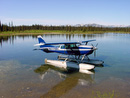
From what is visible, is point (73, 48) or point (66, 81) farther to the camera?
point (73, 48)

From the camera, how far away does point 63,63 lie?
11672mm

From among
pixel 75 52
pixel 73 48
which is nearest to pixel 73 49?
pixel 73 48

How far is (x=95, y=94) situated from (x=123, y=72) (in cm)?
456

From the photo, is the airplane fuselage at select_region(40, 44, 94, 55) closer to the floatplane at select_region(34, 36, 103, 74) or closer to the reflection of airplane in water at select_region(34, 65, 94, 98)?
the floatplane at select_region(34, 36, 103, 74)

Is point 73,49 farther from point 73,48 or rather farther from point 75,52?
point 75,52

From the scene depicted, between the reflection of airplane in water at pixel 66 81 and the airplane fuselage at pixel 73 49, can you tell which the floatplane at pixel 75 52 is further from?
the reflection of airplane in water at pixel 66 81

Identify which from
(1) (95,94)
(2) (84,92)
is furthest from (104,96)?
(2) (84,92)

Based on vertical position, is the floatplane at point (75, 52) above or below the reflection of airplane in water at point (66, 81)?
above

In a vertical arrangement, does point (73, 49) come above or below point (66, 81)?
above

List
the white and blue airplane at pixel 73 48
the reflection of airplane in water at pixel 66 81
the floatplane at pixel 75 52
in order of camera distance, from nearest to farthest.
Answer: the reflection of airplane in water at pixel 66 81, the floatplane at pixel 75 52, the white and blue airplane at pixel 73 48

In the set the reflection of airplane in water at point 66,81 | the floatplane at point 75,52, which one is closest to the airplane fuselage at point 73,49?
the floatplane at point 75,52

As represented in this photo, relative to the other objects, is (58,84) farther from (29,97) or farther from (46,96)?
(29,97)

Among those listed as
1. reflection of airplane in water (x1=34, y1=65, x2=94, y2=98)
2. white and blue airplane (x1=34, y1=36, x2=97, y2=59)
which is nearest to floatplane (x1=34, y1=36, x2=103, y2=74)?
white and blue airplane (x1=34, y1=36, x2=97, y2=59)

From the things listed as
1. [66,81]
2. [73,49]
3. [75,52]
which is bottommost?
[66,81]
